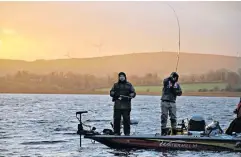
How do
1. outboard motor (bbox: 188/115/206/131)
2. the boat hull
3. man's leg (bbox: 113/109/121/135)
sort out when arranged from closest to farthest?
the boat hull
outboard motor (bbox: 188/115/206/131)
man's leg (bbox: 113/109/121/135)

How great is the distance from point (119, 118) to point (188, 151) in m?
2.21

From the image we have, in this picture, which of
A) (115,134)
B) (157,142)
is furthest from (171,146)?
(115,134)

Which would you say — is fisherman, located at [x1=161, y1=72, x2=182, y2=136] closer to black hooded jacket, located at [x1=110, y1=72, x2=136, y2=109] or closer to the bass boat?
the bass boat

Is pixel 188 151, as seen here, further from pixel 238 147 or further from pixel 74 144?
pixel 74 144

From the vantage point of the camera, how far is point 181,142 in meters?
15.0

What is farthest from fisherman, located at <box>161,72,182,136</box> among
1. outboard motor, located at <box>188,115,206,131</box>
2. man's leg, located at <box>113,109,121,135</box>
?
man's leg, located at <box>113,109,121,135</box>

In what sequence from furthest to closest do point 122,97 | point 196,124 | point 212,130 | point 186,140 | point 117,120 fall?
1. point 117,120
2. point 122,97
3. point 196,124
4. point 212,130
5. point 186,140

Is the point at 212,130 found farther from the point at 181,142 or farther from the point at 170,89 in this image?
the point at 170,89

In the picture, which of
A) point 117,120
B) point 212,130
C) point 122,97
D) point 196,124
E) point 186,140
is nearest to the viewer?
point 186,140

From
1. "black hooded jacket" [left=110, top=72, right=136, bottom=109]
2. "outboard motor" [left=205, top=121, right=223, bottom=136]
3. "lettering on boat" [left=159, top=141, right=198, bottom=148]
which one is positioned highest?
"black hooded jacket" [left=110, top=72, right=136, bottom=109]

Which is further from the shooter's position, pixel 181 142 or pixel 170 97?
pixel 170 97

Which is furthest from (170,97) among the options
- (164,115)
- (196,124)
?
(196,124)

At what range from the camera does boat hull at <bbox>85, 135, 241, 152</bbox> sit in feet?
49.0

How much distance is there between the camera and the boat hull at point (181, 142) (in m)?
14.9
